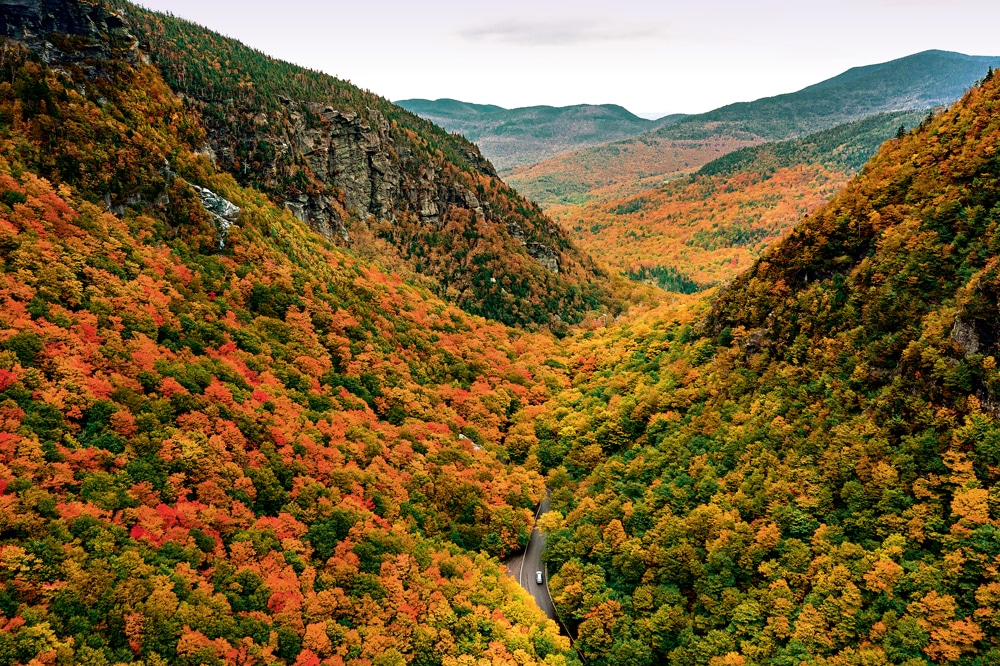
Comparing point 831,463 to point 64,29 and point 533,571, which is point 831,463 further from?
point 64,29

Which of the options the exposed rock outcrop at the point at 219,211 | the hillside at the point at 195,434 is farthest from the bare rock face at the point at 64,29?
the exposed rock outcrop at the point at 219,211

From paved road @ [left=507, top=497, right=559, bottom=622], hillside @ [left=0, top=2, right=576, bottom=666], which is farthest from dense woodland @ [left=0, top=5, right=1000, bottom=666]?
paved road @ [left=507, top=497, right=559, bottom=622]

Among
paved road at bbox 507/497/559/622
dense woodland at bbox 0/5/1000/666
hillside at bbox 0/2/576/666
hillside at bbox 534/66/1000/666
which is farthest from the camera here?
paved road at bbox 507/497/559/622

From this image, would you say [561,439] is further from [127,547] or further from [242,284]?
[127,547]

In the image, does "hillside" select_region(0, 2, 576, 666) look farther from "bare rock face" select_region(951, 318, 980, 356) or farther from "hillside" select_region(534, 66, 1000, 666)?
"bare rock face" select_region(951, 318, 980, 356)

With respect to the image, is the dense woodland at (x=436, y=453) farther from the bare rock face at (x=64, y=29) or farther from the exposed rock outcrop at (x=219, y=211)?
the bare rock face at (x=64, y=29)

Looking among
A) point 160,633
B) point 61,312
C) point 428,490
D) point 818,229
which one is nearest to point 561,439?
point 428,490

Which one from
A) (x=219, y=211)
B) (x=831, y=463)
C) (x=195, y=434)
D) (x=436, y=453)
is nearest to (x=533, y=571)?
(x=436, y=453)
